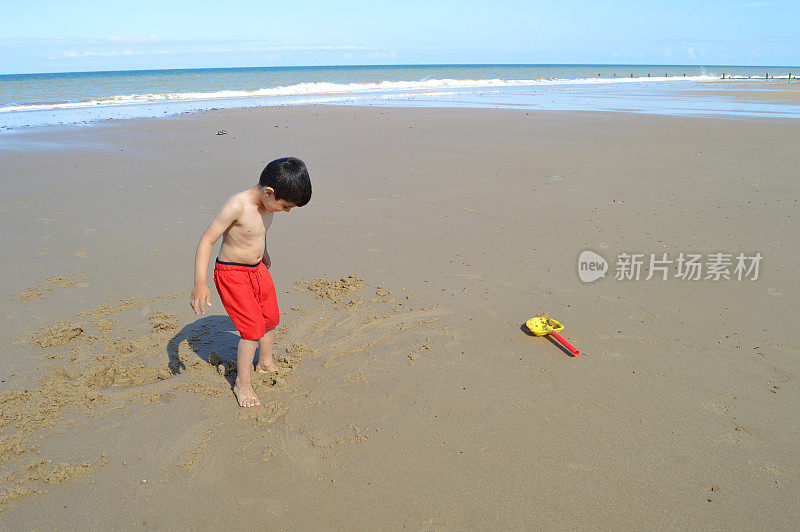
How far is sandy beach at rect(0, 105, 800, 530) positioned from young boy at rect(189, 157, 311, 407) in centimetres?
30

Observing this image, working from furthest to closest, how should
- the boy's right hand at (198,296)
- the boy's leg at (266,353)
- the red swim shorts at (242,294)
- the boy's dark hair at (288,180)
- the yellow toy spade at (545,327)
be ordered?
the yellow toy spade at (545,327) → the boy's leg at (266,353) → the red swim shorts at (242,294) → the boy's right hand at (198,296) → the boy's dark hair at (288,180)

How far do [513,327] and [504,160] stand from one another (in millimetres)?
5806

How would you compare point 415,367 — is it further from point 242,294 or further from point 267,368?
point 242,294

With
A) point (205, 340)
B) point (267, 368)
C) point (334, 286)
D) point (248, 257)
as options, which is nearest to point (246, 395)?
point (267, 368)

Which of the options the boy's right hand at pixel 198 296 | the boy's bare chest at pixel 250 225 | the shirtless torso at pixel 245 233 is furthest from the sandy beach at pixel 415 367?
the boy's bare chest at pixel 250 225

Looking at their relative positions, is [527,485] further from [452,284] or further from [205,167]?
[205,167]

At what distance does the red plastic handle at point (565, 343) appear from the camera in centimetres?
336

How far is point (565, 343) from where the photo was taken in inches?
134

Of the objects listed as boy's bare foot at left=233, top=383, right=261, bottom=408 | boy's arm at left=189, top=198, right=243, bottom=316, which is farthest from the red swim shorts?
boy's bare foot at left=233, top=383, right=261, bottom=408

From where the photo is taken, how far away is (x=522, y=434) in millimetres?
2699

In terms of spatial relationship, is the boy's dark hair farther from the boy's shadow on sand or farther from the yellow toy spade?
the yellow toy spade

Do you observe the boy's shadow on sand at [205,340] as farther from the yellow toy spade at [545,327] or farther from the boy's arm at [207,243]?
the yellow toy spade at [545,327]

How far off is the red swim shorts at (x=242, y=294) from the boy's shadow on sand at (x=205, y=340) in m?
0.60

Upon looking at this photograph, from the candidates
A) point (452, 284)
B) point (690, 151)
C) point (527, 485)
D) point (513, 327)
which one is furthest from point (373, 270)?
point (690, 151)
